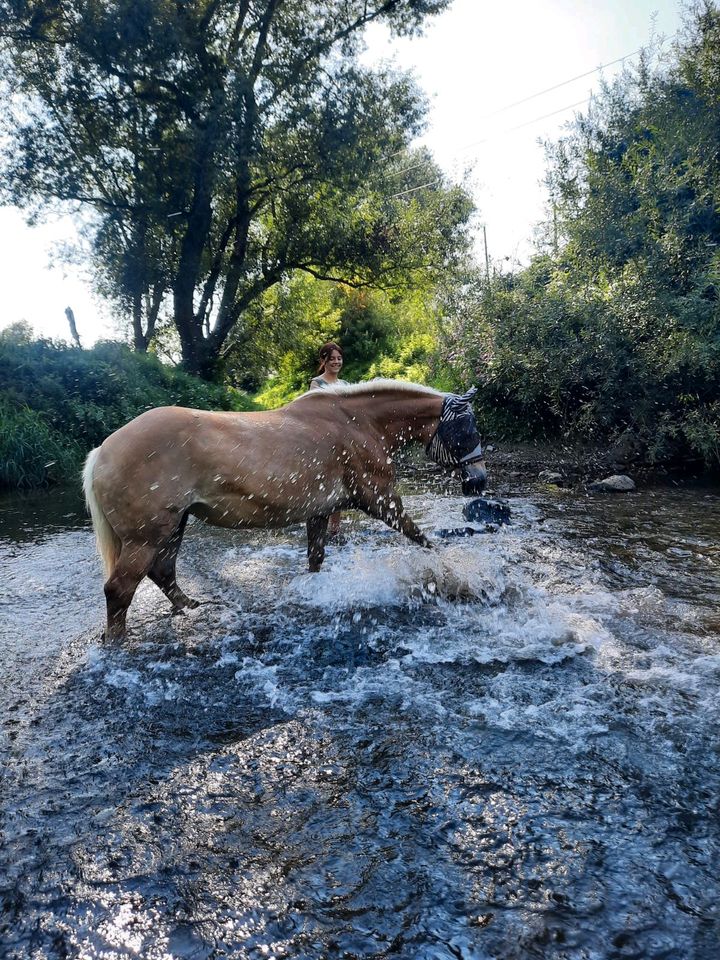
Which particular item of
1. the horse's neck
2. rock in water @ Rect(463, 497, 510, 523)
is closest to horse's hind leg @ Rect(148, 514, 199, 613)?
the horse's neck

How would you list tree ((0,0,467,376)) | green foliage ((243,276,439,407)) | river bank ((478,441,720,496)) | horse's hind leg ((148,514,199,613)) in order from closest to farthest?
horse's hind leg ((148,514,199,613)) < river bank ((478,441,720,496)) < tree ((0,0,467,376)) < green foliage ((243,276,439,407))

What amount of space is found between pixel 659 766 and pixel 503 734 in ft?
2.10

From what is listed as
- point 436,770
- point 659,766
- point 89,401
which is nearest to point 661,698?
point 659,766

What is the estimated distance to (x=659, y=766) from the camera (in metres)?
2.58

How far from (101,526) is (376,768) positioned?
2.62 meters

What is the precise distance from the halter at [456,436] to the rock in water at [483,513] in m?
1.58

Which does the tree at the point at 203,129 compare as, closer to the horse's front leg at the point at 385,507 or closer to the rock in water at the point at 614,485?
the rock in water at the point at 614,485

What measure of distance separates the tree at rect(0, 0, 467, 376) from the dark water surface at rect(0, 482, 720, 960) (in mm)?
14386

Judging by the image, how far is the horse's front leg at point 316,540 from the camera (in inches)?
212

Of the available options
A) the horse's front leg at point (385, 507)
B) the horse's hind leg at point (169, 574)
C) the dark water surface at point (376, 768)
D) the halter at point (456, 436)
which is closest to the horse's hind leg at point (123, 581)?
the dark water surface at point (376, 768)

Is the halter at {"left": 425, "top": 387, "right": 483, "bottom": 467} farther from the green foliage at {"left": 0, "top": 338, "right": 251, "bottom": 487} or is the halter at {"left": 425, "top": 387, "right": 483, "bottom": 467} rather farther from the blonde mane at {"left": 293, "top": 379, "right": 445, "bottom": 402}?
the green foliage at {"left": 0, "top": 338, "right": 251, "bottom": 487}

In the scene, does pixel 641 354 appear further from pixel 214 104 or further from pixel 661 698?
pixel 214 104

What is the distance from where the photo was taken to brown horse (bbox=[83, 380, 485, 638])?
13.9 feet

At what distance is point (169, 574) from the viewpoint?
4.87m
